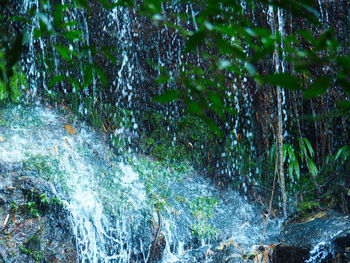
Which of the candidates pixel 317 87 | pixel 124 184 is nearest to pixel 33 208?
pixel 124 184

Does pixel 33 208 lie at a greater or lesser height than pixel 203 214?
greater

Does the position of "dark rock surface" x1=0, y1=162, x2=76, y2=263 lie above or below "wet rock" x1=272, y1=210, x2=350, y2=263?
above

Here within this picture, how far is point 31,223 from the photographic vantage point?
3359 millimetres

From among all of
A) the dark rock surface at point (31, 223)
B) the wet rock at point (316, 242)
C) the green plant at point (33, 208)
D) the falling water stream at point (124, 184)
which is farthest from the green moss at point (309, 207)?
the green plant at point (33, 208)

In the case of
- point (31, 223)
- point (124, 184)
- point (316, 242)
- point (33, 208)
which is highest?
point (124, 184)

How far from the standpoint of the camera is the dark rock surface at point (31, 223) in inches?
126

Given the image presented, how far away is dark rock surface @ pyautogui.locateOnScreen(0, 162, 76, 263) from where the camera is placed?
10.5ft

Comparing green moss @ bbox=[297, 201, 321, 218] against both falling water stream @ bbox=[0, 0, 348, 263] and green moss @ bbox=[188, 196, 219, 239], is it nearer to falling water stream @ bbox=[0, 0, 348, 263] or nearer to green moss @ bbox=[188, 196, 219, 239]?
falling water stream @ bbox=[0, 0, 348, 263]

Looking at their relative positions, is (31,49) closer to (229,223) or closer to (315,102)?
(229,223)

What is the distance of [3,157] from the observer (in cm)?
393

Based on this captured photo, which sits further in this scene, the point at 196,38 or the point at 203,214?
the point at 203,214

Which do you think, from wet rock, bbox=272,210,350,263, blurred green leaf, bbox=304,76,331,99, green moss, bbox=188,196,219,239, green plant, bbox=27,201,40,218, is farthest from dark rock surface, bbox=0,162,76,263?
blurred green leaf, bbox=304,76,331,99

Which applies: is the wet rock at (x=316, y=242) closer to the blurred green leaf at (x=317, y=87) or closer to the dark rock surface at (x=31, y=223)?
the dark rock surface at (x=31, y=223)

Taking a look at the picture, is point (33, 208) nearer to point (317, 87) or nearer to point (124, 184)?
point (124, 184)
